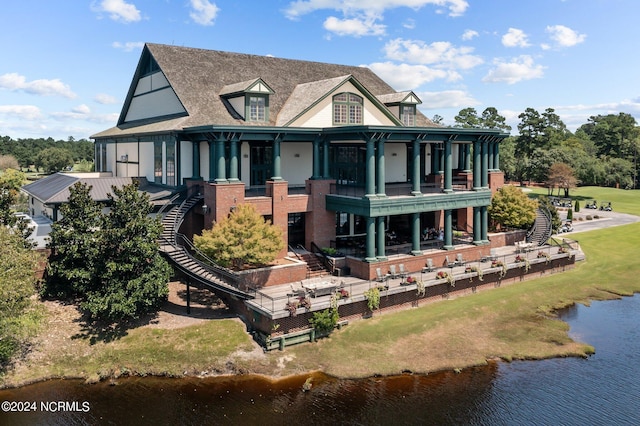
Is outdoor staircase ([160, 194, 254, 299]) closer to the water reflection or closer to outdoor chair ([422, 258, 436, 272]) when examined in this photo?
the water reflection

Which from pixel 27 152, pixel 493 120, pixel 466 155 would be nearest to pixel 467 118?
pixel 493 120

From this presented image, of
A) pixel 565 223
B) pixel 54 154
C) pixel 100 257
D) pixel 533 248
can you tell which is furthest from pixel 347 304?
pixel 54 154

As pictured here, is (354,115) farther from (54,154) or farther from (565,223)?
(54,154)

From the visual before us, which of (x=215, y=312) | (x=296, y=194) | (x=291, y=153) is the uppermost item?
(x=291, y=153)

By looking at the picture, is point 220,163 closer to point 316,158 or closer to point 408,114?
point 316,158

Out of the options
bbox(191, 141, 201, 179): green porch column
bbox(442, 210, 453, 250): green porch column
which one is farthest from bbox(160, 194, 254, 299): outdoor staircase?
bbox(442, 210, 453, 250): green porch column

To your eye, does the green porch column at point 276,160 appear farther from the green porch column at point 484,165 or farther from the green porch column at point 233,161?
the green porch column at point 484,165
